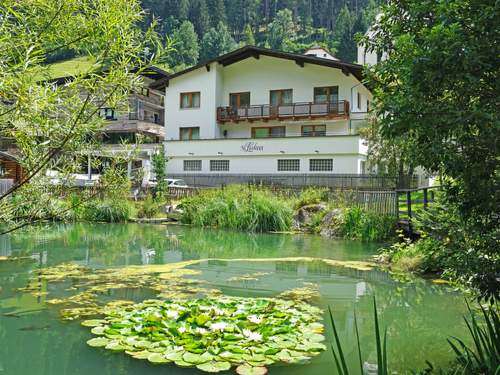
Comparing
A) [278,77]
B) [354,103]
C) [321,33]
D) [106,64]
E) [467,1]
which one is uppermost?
[321,33]


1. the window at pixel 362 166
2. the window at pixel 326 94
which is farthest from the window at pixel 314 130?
the window at pixel 362 166

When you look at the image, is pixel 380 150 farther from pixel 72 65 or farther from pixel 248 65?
pixel 72 65

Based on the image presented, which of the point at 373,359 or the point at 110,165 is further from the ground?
the point at 110,165

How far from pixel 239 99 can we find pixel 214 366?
108 feet

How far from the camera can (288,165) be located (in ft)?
101

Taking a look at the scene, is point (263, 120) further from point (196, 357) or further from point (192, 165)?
point (196, 357)

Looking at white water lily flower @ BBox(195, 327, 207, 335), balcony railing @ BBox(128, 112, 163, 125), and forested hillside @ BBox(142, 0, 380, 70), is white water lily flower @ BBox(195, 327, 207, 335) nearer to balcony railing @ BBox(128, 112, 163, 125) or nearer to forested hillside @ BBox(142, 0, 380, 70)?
balcony railing @ BBox(128, 112, 163, 125)

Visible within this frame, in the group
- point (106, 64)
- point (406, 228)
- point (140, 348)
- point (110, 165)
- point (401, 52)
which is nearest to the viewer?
point (401, 52)

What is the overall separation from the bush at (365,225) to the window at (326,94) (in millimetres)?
17646

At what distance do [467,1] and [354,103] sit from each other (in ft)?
104

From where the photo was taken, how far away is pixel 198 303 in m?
6.61

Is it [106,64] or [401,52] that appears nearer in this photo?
[401,52]

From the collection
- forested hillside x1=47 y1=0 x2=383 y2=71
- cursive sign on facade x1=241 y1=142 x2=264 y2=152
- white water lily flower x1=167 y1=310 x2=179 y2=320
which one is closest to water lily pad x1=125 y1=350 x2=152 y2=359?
white water lily flower x1=167 y1=310 x2=179 y2=320

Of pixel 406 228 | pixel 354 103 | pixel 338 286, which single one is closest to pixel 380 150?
pixel 354 103
